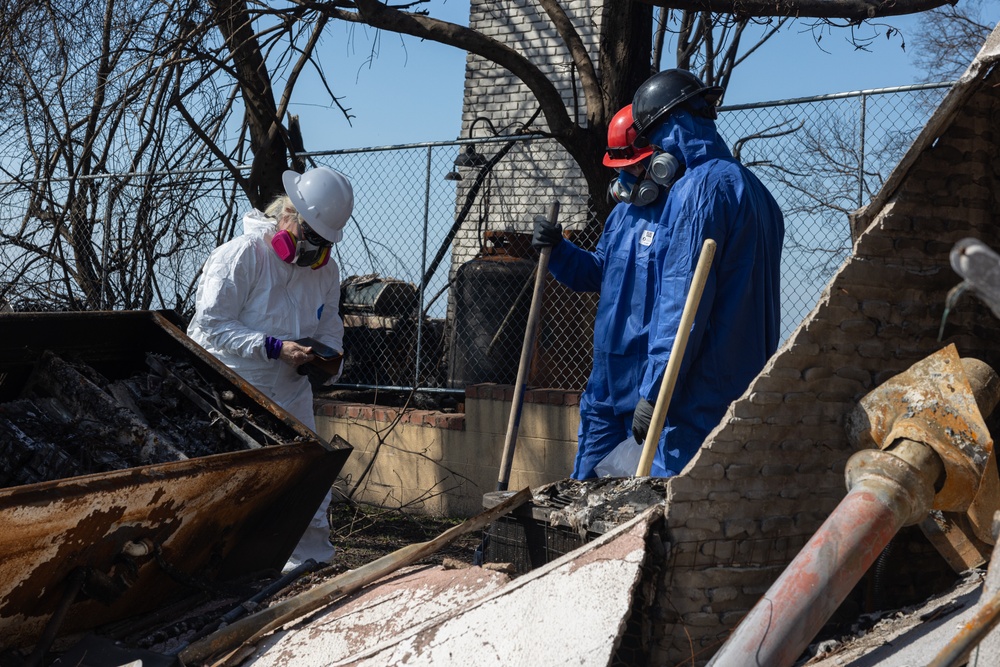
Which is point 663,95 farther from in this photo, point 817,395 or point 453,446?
point 453,446

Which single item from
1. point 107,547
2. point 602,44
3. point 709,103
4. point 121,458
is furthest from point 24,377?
point 602,44

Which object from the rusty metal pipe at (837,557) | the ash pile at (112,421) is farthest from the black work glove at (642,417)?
the ash pile at (112,421)

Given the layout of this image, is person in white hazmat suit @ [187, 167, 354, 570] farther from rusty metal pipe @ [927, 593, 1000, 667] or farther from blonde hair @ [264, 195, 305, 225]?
rusty metal pipe @ [927, 593, 1000, 667]

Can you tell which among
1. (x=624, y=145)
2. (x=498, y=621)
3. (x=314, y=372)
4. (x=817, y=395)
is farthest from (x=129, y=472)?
(x=624, y=145)

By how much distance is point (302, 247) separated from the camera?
16.5 ft

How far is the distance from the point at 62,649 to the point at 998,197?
3.71 metres

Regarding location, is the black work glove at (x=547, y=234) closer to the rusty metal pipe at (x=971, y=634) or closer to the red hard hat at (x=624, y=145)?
the red hard hat at (x=624, y=145)

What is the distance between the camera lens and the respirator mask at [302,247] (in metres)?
5.00

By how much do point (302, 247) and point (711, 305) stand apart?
217cm

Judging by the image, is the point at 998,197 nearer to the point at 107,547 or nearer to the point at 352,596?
the point at 352,596

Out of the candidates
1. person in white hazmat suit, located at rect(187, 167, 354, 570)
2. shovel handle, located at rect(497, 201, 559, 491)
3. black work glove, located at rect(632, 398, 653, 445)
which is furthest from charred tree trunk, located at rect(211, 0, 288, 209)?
black work glove, located at rect(632, 398, 653, 445)

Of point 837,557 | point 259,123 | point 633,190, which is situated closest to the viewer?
point 837,557

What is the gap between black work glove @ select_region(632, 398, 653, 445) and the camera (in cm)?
392

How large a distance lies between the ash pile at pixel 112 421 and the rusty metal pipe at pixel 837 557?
209 centimetres
